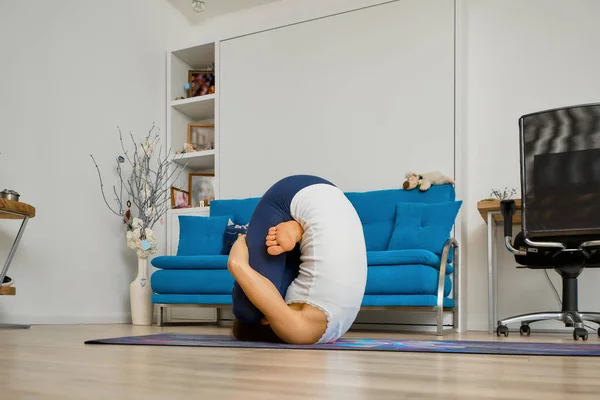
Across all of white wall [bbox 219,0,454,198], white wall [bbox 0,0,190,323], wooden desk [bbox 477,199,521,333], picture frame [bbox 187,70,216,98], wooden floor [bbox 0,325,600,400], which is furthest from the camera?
picture frame [bbox 187,70,216,98]

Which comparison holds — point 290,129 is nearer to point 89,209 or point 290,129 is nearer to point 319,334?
point 89,209

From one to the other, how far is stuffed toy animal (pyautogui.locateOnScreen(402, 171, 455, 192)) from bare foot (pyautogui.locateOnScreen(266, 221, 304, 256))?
2.33 m

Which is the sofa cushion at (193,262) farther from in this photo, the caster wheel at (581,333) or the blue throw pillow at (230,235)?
the caster wheel at (581,333)

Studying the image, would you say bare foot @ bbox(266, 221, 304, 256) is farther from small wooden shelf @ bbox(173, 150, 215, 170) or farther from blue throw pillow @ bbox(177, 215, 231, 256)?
small wooden shelf @ bbox(173, 150, 215, 170)

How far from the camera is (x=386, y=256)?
12.1 feet

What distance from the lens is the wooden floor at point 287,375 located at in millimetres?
950

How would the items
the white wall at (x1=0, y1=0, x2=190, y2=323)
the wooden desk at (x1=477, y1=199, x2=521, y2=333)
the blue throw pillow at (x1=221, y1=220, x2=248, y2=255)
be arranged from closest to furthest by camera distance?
the wooden desk at (x1=477, y1=199, x2=521, y2=333) < the white wall at (x1=0, y1=0, x2=190, y2=323) < the blue throw pillow at (x1=221, y1=220, x2=248, y2=255)

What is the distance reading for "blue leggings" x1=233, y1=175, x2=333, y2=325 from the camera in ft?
7.20

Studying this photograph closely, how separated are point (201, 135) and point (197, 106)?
30cm

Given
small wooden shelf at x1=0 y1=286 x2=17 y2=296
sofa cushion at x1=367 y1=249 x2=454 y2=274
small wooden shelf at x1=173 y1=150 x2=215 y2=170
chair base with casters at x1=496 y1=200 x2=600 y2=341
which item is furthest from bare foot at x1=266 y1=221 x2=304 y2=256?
small wooden shelf at x1=173 y1=150 x2=215 y2=170

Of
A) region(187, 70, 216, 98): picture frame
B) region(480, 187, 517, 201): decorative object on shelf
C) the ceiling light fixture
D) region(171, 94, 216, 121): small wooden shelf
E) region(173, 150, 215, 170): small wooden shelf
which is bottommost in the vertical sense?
region(480, 187, 517, 201): decorative object on shelf

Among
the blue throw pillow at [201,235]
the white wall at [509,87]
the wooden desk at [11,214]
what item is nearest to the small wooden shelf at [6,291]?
the wooden desk at [11,214]

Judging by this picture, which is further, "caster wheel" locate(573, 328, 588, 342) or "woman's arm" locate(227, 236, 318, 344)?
"caster wheel" locate(573, 328, 588, 342)

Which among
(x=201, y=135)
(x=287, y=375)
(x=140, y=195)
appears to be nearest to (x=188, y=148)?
(x=201, y=135)
